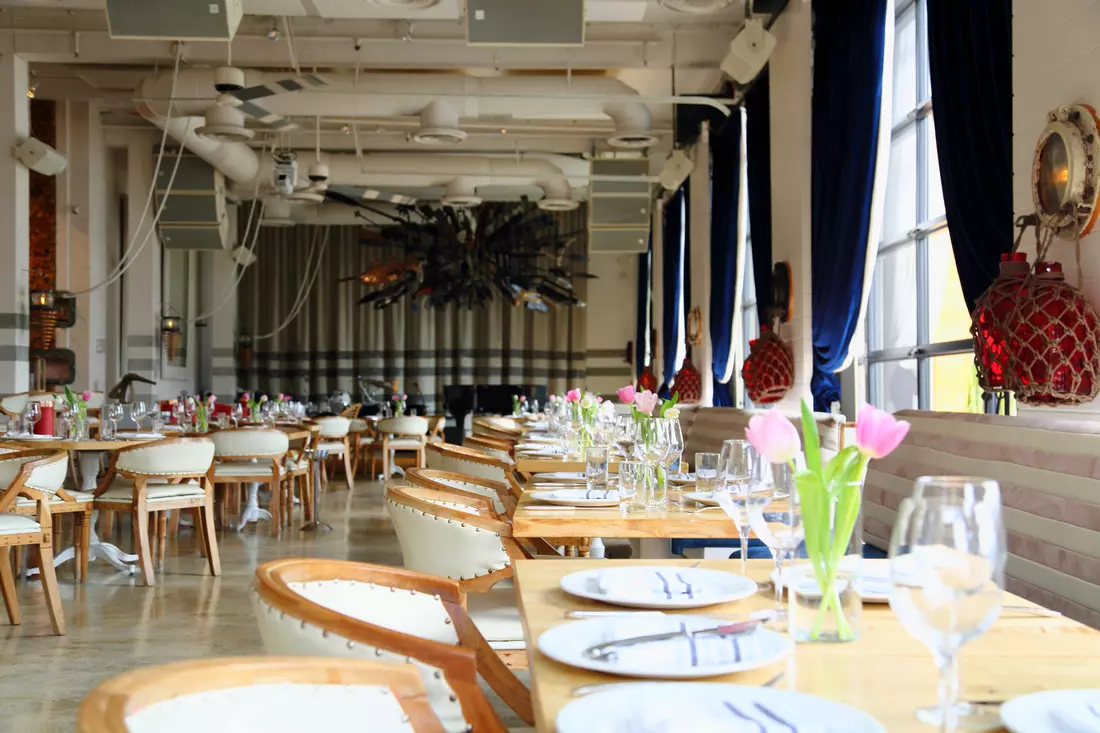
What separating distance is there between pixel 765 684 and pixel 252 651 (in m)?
3.44

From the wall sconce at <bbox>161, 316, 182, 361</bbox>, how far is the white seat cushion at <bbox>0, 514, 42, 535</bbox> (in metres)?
10.5

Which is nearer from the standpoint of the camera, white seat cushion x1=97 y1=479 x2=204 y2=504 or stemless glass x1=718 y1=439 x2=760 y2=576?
stemless glass x1=718 y1=439 x2=760 y2=576

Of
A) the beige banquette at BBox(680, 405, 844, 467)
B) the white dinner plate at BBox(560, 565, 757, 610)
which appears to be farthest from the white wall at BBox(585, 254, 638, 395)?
the white dinner plate at BBox(560, 565, 757, 610)

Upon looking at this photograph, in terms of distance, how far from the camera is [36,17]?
911 cm

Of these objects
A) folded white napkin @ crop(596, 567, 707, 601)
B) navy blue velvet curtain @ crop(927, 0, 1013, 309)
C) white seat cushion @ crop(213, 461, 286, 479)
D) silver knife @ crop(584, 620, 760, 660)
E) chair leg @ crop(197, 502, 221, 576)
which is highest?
navy blue velvet curtain @ crop(927, 0, 1013, 309)

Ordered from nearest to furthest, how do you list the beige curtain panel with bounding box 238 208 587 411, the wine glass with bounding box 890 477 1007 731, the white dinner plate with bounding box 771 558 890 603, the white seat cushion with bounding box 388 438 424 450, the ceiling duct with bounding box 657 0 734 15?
the wine glass with bounding box 890 477 1007 731
the white dinner plate with bounding box 771 558 890 603
the ceiling duct with bounding box 657 0 734 15
the white seat cushion with bounding box 388 438 424 450
the beige curtain panel with bounding box 238 208 587 411

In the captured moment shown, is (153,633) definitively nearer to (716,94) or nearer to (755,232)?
(755,232)

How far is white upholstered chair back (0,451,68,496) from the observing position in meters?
4.42

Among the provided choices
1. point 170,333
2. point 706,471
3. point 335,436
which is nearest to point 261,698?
point 706,471

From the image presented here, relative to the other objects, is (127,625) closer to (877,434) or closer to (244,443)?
(244,443)

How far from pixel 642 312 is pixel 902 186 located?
34.4 feet

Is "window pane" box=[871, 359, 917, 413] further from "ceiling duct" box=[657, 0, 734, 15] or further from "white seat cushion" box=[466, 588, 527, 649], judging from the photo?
"white seat cushion" box=[466, 588, 527, 649]

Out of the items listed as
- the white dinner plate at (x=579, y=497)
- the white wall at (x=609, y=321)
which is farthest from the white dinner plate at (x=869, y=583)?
the white wall at (x=609, y=321)

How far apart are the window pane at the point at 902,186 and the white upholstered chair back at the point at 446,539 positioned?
4.04 meters
